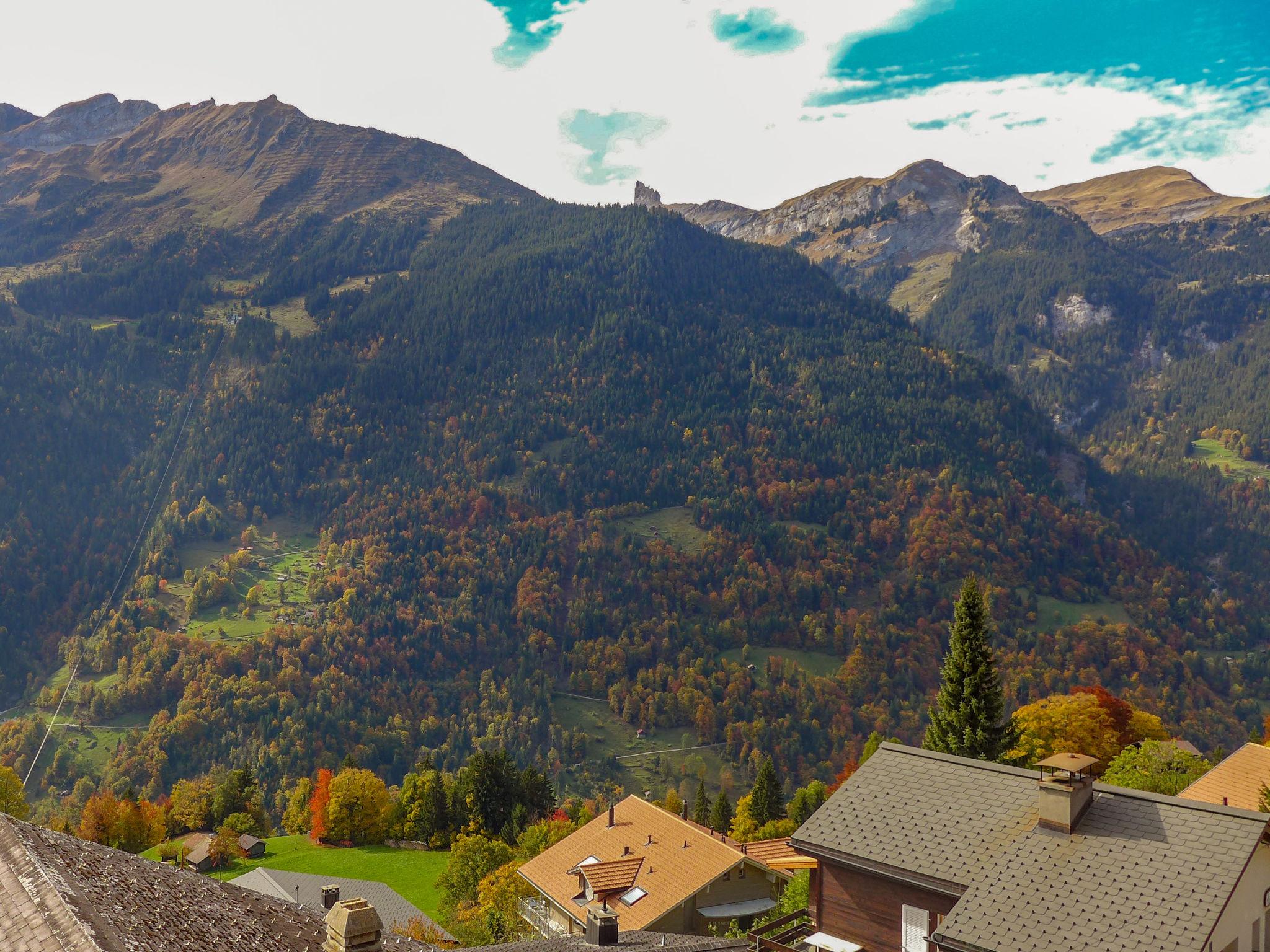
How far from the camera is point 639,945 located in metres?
31.2

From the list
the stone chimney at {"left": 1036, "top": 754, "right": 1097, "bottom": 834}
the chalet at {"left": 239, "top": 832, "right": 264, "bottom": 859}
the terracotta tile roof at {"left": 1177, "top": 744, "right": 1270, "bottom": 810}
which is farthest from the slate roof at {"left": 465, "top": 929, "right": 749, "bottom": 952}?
the chalet at {"left": 239, "top": 832, "right": 264, "bottom": 859}

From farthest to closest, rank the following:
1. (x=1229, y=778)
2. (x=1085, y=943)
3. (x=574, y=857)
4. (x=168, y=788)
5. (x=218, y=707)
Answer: (x=218, y=707) < (x=168, y=788) < (x=574, y=857) < (x=1229, y=778) < (x=1085, y=943)

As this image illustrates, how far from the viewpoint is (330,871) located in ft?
277

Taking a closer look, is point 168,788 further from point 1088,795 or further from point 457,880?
point 1088,795

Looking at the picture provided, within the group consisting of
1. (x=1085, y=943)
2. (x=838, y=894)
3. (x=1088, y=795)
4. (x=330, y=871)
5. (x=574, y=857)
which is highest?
(x=1088, y=795)

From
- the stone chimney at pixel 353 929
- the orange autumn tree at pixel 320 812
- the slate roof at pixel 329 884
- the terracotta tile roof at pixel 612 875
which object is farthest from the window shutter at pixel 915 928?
the orange autumn tree at pixel 320 812

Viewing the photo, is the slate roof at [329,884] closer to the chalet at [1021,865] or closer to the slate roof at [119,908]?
the chalet at [1021,865]

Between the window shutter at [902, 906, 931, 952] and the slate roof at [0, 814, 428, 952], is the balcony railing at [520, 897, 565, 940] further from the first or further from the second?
the slate roof at [0, 814, 428, 952]

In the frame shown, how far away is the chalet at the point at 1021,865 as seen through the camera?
63.4ft

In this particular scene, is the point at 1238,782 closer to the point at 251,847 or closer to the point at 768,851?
the point at 768,851

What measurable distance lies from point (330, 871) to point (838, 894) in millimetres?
69968

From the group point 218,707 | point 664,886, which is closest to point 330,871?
point 664,886

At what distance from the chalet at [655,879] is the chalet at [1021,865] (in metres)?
20.7

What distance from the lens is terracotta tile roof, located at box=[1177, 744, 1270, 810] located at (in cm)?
4181
